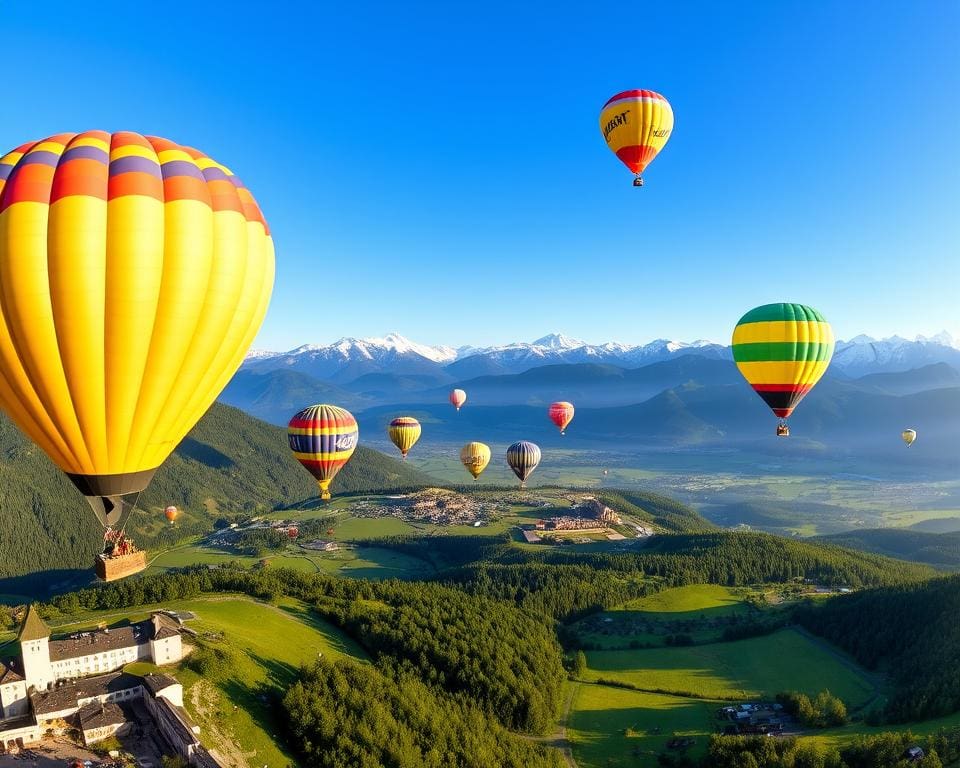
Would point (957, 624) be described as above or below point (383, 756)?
below

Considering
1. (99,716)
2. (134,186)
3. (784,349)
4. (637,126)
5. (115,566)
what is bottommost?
(99,716)

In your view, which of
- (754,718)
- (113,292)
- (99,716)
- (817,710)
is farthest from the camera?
(754,718)

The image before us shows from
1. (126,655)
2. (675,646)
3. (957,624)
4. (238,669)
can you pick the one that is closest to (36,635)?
(126,655)

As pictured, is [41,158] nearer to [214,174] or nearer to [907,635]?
[214,174]

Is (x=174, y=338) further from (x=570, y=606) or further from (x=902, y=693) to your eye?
(x=570, y=606)

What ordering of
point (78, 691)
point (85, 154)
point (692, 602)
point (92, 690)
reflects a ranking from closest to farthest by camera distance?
point (85, 154) → point (78, 691) → point (92, 690) → point (692, 602)

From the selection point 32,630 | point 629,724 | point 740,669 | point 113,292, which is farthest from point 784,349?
point 32,630

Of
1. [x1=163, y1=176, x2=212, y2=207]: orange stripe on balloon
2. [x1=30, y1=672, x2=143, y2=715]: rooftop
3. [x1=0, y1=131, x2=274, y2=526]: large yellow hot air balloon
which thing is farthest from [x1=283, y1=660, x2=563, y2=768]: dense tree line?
[x1=163, y1=176, x2=212, y2=207]: orange stripe on balloon

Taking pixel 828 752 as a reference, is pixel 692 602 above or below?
below
